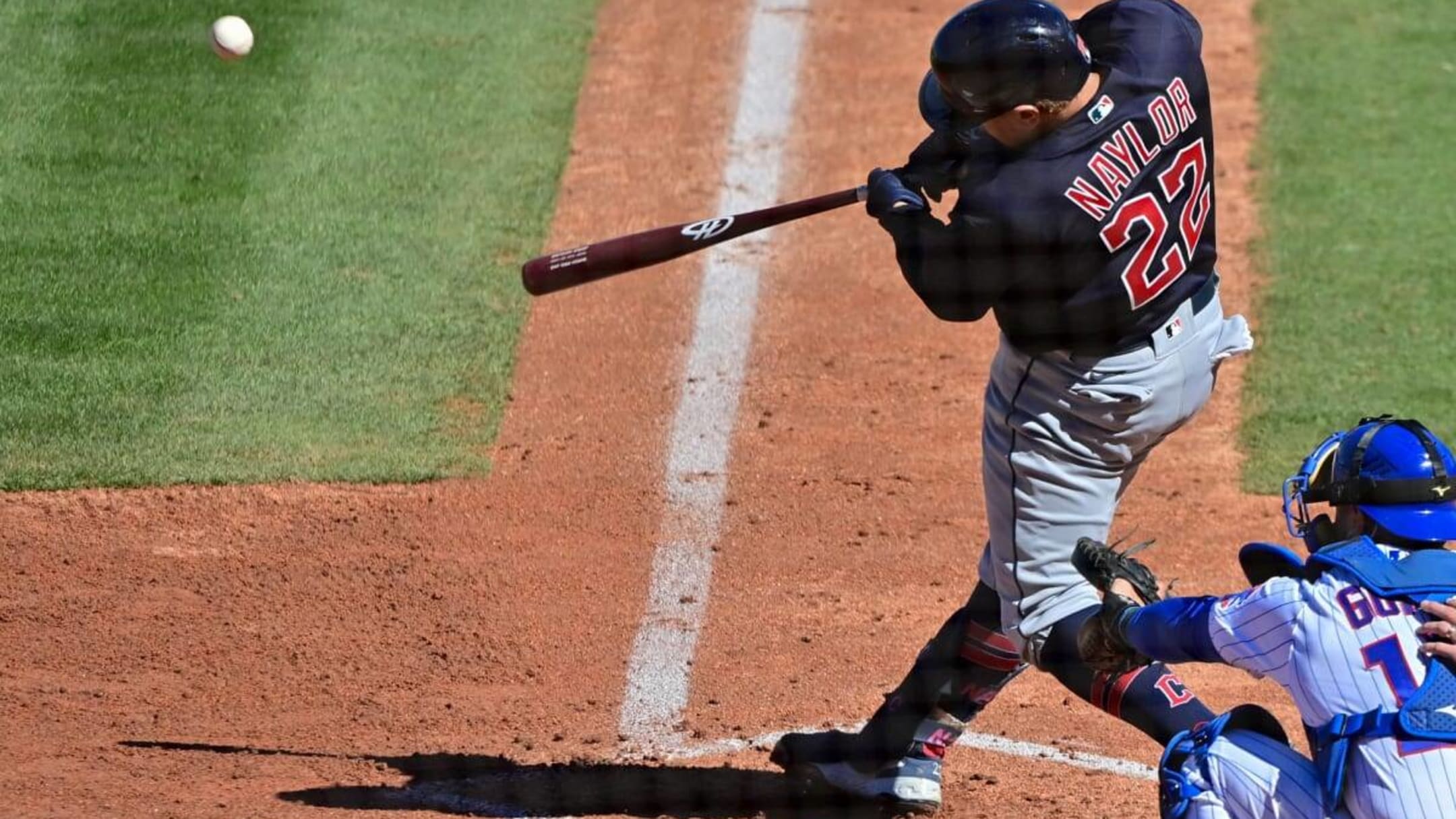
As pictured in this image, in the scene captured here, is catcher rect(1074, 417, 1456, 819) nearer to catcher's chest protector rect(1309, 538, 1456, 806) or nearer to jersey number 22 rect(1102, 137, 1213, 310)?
catcher's chest protector rect(1309, 538, 1456, 806)

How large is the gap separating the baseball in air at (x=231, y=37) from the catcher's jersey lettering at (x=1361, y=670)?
17.8ft

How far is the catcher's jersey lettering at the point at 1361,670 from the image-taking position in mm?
3270

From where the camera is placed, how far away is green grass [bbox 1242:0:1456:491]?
6.93m

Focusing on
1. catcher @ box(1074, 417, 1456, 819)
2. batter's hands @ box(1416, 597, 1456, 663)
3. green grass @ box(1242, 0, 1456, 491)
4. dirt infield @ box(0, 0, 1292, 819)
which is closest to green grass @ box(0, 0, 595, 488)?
dirt infield @ box(0, 0, 1292, 819)

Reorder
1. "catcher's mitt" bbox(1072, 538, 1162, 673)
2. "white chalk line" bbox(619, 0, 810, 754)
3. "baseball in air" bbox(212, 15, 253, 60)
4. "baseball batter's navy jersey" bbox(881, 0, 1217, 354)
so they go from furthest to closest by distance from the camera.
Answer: "baseball in air" bbox(212, 15, 253, 60), "white chalk line" bbox(619, 0, 810, 754), "baseball batter's navy jersey" bbox(881, 0, 1217, 354), "catcher's mitt" bbox(1072, 538, 1162, 673)

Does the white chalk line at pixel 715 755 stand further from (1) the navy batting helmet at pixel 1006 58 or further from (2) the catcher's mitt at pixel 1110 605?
(1) the navy batting helmet at pixel 1006 58

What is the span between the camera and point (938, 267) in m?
3.99

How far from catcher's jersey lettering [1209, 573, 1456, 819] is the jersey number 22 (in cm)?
92

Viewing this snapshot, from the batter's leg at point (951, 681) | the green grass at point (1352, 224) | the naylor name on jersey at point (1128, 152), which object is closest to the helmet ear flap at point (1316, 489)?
the naylor name on jersey at point (1128, 152)

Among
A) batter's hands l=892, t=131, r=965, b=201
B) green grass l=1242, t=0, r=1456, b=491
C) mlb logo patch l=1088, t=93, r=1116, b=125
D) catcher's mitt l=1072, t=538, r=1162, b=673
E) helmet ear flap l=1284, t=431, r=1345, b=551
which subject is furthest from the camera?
green grass l=1242, t=0, r=1456, b=491

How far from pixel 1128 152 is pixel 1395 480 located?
0.99 meters

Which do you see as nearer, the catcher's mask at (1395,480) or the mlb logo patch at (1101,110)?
the catcher's mask at (1395,480)

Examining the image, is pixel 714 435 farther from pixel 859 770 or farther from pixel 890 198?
pixel 890 198

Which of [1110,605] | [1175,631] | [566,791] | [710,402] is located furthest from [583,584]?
[1175,631]
